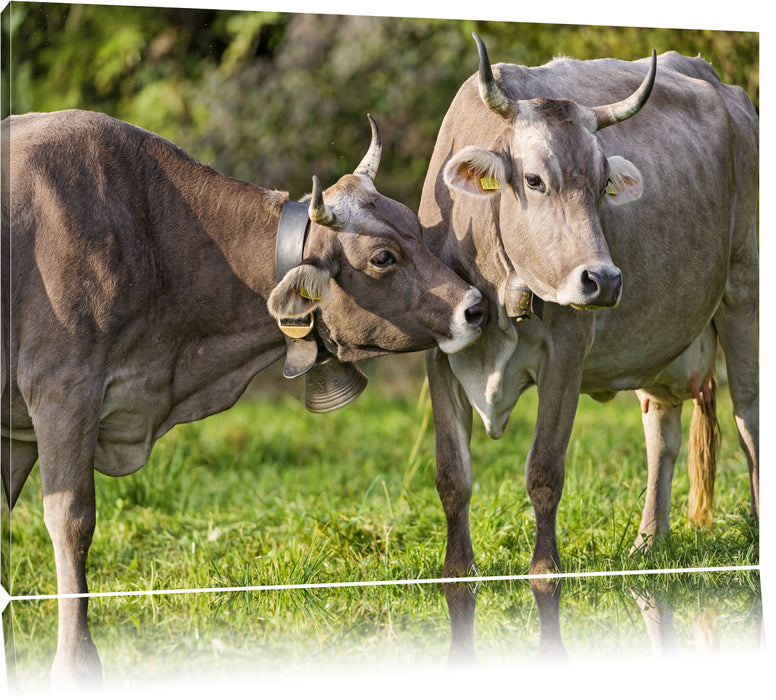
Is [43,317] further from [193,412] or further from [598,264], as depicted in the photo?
[598,264]

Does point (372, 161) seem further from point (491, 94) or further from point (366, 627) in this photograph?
point (366, 627)

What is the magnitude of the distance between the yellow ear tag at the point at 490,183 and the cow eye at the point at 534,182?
5.1 inches

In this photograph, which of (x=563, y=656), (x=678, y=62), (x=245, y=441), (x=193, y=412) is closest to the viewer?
(x=563, y=656)

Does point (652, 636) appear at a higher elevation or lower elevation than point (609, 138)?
lower

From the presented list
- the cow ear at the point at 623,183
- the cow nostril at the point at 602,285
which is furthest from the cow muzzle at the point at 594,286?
the cow ear at the point at 623,183

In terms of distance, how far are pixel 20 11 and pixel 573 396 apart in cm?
274

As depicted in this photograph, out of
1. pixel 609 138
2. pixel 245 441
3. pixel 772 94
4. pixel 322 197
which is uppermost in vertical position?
pixel 772 94

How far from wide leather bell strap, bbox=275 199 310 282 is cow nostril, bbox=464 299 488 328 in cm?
65

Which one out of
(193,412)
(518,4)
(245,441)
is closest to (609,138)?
(518,4)

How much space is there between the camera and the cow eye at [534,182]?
4508mm

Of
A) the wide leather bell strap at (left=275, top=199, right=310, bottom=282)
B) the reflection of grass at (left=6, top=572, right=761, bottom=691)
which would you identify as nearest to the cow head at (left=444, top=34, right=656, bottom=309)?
the wide leather bell strap at (left=275, top=199, right=310, bottom=282)

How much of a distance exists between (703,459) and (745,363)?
0.49m

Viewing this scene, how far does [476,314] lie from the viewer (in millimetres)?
4664

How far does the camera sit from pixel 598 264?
4.36 meters
